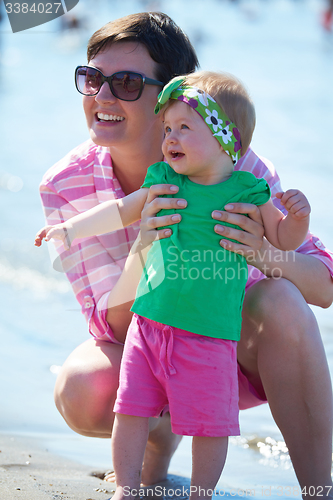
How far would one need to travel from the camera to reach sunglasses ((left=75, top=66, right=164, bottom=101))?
2.33 m

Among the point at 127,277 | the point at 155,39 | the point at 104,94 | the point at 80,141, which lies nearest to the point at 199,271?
the point at 127,277

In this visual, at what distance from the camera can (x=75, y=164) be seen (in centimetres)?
261

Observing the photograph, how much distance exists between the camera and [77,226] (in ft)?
6.43

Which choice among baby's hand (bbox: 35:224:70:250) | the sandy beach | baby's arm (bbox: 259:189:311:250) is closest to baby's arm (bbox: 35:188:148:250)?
baby's hand (bbox: 35:224:70:250)

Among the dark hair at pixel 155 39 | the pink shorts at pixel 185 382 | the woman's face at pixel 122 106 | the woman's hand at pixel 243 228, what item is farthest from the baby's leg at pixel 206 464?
the dark hair at pixel 155 39

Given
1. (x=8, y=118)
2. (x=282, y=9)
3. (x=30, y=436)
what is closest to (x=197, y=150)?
(x=30, y=436)

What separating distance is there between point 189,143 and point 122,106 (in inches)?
24.3

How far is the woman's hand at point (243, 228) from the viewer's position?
1.87 meters

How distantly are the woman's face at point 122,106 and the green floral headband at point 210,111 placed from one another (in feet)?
1.48

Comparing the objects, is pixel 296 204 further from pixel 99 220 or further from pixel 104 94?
Answer: pixel 104 94

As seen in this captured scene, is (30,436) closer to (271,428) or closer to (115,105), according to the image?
(271,428)

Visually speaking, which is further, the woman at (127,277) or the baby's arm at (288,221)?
the woman at (127,277)

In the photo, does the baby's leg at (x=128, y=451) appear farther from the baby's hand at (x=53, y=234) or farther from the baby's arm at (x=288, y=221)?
the baby's arm at (x=288, y=221)

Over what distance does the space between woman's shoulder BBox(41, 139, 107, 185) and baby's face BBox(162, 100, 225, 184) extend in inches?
27.9
